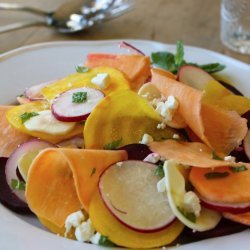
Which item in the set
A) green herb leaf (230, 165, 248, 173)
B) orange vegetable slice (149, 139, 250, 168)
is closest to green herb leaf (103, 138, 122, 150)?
orange vegetable slice (149, 139, 250, 168)

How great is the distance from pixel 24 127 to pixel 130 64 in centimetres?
44

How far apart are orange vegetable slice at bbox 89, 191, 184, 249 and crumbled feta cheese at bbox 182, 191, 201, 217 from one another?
0.04 m

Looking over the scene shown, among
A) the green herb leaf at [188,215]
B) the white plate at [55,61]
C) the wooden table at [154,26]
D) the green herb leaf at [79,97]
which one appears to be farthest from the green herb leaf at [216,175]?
the wooden table at [154,26]

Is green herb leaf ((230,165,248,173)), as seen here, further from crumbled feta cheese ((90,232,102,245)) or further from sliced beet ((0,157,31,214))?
sliced beet ((0,157,31,214))

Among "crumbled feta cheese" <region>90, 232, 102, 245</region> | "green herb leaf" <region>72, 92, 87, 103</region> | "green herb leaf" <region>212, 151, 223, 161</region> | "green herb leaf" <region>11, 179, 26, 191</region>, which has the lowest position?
"green herb leaf" <region>11, 179, 26, 191</region>

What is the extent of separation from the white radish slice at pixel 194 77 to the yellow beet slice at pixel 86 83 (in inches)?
8.1

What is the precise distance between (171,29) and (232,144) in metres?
1.16

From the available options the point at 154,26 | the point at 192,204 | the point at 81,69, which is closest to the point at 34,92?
the point at 81,69

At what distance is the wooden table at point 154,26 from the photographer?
97.1 inches

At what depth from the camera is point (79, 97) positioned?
1588 mm

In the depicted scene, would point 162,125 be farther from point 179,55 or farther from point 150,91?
point 179,55

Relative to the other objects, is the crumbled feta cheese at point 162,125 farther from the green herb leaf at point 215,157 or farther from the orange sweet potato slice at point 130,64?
the orange sweet potato slice at point 130,64

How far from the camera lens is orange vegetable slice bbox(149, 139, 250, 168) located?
1.33 m

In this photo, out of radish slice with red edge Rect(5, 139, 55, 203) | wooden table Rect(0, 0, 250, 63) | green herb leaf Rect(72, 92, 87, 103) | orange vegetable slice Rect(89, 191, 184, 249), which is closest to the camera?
orange vegetable slice Rect(89, 191, 184, 249)
